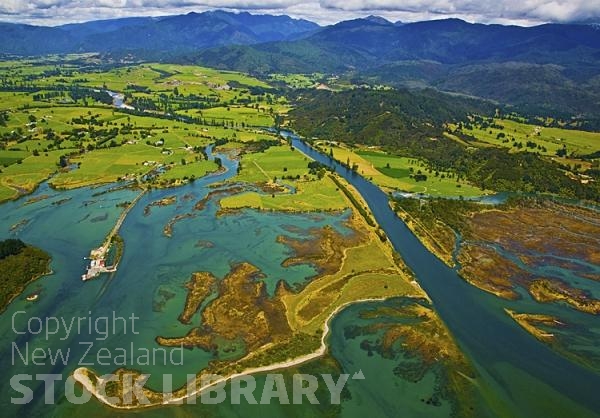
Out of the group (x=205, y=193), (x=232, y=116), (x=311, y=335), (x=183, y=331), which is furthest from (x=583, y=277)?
(x=232, y=116)

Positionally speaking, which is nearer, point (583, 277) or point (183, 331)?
point (183, 331)

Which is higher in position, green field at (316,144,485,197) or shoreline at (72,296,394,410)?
shoreline at (72,296,394,410)

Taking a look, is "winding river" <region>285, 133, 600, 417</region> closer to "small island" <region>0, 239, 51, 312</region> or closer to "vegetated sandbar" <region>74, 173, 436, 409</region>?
"vegetated sandbar" <region>74, 173, 436, 409</region>

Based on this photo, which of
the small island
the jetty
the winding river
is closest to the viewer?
the winding river

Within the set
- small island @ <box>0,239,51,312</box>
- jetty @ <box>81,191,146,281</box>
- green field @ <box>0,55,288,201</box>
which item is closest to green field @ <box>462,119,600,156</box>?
green field @ <box>0,55,288,201</box>

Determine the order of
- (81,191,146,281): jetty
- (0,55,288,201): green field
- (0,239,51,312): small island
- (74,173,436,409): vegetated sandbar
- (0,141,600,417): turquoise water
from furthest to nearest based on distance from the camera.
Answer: (0,55,288,201): green field
(81,191,146,281): jetty
(0,239,51,312): small island
(74,173,436,409): vegetated sandbar
(0,141,600,417): turquoise water

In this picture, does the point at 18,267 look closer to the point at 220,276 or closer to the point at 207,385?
the point at 220,276

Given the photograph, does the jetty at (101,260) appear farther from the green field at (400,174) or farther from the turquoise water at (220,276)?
the green field at (400,174)

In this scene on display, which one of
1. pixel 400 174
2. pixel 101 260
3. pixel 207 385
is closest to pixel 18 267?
pixel 101 260

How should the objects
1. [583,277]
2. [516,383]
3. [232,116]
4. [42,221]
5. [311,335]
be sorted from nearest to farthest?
[516,383], [311,335], [583,277], [42,221], [232,116]

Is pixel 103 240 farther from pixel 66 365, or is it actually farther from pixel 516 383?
pixel 516 383
